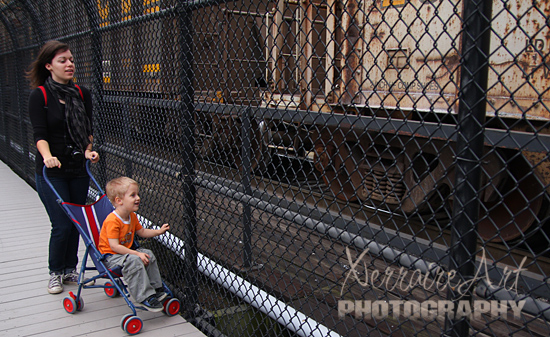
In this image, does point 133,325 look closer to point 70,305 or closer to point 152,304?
point 152,304

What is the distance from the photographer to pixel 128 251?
125 inches

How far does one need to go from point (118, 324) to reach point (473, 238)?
2.57m

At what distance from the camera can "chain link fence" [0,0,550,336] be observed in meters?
1.53

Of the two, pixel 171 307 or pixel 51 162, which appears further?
pixel 51 162

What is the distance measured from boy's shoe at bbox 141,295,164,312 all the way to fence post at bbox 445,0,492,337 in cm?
215

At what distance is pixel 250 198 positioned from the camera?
8.82 ft

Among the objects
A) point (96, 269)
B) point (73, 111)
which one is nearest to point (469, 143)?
point (96, 269)

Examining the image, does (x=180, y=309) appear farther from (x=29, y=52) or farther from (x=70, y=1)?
(x=29, y=52)

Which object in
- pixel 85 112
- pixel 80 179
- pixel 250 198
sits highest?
pixel 85 112

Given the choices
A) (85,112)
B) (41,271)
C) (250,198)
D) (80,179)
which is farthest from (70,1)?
(250,198)

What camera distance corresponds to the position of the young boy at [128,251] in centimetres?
313

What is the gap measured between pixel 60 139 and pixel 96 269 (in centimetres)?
109

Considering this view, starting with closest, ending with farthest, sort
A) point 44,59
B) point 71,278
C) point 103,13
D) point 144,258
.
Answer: point 144,258, point 44,59, point 71,278, point 103,13

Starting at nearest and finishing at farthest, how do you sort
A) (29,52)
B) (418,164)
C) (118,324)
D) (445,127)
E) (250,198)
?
(445,127), (250,198), (118,324), (418,164), (29,52)
